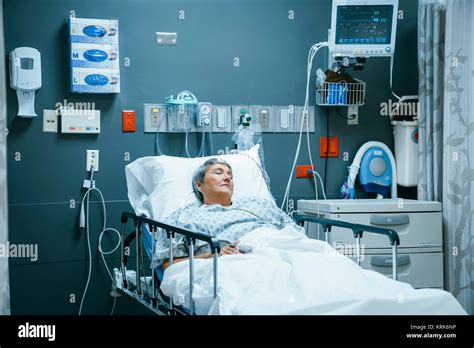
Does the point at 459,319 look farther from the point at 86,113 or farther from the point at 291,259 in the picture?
the point at 86,113

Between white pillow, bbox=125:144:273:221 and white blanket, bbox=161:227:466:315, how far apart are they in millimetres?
674

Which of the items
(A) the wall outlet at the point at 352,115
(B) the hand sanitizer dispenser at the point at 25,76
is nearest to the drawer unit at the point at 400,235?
(A) the wall outlet at the point at 352,115

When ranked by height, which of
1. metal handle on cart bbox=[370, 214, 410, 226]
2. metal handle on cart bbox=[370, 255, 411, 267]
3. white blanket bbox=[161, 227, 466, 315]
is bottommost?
metal handle on cart bbox=[370, 255, 411, 267]

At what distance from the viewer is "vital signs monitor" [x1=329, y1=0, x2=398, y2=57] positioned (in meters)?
3.87

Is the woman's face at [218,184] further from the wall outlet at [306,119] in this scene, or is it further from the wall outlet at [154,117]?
the wall outlet at [306,119]

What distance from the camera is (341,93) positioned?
→ 4.11 metres

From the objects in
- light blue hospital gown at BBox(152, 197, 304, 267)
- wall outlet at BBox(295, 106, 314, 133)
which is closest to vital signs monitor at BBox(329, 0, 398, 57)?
wall outlet at BBox(295, 106, 314, 133)

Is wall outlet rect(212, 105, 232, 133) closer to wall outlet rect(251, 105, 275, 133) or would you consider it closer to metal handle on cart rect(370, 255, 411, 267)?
wall outlet rect(251, 105, 275, 133)

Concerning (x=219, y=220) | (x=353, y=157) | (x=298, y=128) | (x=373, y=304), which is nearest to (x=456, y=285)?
(x=353, y=157)

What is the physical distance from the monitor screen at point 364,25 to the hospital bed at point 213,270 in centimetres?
88

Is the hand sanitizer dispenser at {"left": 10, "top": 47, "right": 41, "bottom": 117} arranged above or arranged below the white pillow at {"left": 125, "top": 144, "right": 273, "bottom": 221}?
above

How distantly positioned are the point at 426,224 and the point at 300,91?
1151mm

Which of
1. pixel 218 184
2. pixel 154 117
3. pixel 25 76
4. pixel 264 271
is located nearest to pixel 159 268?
pixel 218 184

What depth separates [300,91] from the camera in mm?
4188
